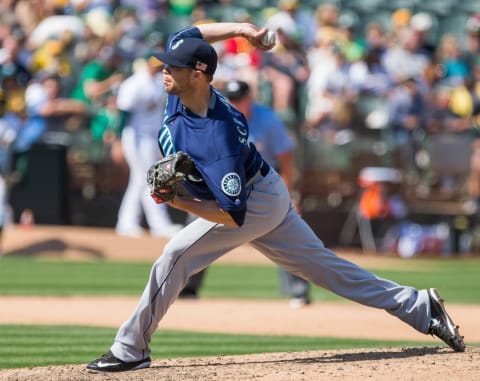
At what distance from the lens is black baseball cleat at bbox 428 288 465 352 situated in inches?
249

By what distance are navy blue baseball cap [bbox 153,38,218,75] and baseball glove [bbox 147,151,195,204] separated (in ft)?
1.55

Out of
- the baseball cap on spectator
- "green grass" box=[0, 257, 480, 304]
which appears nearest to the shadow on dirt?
the baseball cap on spectator

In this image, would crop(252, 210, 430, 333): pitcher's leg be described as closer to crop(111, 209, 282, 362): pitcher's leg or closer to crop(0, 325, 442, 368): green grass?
crop(111, 209, 282, 362): pitcher's leg

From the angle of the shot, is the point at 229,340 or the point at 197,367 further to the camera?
the point at 229,340

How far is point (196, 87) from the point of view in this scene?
5684mm

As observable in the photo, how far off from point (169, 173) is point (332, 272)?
49.7 inches

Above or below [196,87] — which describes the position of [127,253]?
below

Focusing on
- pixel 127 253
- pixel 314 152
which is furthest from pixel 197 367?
pixel 314 152

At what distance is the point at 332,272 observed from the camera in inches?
243

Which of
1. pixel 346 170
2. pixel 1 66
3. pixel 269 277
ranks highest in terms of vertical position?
pixel 1 66

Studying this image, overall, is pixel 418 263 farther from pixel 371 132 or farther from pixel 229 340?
pixel 229 340

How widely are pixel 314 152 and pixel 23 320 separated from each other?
23.7ft

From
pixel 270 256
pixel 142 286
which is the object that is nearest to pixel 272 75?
pixel 142 286

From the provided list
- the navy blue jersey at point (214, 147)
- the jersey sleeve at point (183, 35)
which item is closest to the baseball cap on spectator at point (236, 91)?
the jersey sleeve at point (183, 35)
